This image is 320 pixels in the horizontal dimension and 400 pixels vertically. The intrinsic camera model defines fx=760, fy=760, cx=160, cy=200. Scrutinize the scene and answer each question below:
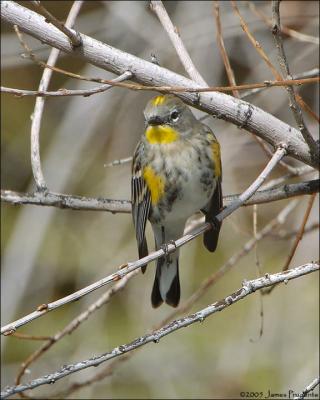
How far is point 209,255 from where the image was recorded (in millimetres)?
6676

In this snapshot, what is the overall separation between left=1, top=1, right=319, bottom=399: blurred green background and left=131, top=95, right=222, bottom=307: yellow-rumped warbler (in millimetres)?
969

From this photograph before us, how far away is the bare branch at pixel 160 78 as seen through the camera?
2299 millimetres

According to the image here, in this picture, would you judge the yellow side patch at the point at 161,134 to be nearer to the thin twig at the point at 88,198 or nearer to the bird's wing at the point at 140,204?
the bird's wing at the point at 140,204

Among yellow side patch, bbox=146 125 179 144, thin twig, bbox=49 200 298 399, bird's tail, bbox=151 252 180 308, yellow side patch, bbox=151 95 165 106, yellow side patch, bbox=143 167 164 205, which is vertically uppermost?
yellow side patch, bbox=151 95 165 106

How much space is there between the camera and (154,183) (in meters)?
3.25

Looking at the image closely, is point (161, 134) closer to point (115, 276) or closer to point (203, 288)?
point (203, 288)

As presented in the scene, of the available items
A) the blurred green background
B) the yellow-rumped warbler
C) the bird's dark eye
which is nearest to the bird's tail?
the yellow-rumped warbler

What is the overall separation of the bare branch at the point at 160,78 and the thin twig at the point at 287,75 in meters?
0.07

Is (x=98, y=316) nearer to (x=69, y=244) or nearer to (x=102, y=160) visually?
(x=69, y=244)

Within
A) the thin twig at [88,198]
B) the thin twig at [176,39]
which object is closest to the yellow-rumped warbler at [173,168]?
the thin twig at [88,198]

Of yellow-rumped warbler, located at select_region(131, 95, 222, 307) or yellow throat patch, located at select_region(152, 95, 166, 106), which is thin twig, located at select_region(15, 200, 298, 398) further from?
yellow throat patch, located at select_region(152, 95, 166, 106)

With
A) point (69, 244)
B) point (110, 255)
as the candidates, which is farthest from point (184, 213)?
point (69, 244)

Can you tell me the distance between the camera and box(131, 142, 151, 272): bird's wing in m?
3.25

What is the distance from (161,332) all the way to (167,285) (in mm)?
1599
